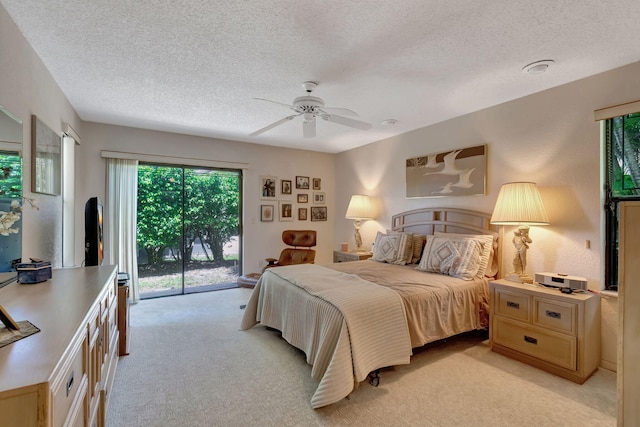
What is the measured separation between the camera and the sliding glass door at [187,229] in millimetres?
4582

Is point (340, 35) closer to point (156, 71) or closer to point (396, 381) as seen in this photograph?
point (156, 71)

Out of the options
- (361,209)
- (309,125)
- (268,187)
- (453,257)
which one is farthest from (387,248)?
(268,187)

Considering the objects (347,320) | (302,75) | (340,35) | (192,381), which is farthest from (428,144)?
(192,381)

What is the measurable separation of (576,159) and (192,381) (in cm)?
377

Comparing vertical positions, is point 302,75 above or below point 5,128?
above

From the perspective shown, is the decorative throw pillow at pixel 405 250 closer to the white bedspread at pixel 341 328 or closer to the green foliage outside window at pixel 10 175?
the white bedspread at pixel 341 328

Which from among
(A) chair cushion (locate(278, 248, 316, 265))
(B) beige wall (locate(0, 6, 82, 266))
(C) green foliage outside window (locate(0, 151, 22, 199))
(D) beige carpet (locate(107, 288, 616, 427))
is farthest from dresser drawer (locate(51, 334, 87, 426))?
(A) chair cushion (locate(278, 248, 316, 265))

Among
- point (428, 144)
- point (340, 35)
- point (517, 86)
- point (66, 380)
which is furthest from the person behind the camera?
point (428, 144)

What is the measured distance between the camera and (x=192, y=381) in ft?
7.46

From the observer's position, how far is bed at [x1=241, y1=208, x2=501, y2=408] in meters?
2.14

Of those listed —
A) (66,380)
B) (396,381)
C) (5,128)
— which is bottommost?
(396,381)

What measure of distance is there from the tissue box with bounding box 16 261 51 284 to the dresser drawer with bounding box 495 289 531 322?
352 centimetres

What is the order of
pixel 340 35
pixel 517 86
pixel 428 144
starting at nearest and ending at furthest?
pixel 340 35, pixel 517 86, pixel 428 144

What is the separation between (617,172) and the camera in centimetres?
253
